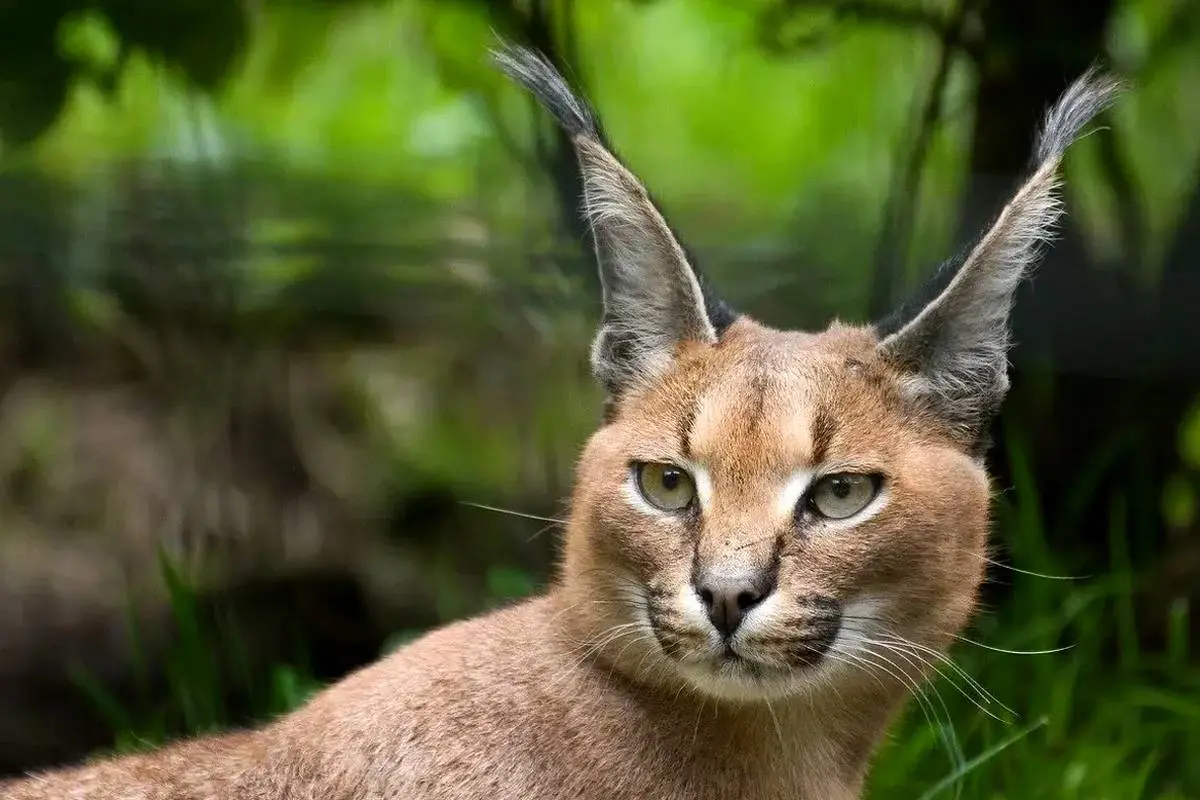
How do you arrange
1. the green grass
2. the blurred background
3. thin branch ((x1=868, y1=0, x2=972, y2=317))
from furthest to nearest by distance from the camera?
thin branch ((x1=868, y1=0, x2=972, y2=317)), the blurred background, the green grass

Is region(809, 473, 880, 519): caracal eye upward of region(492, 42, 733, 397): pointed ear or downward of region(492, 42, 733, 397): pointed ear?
downward

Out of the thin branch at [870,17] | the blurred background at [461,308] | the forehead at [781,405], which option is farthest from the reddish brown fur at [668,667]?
the thin branch at [870,17]

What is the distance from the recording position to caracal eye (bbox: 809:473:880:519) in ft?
7.91

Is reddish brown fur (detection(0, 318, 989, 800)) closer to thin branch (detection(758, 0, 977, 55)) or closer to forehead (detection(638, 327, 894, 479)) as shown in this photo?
forehead (detection(638, 327, 894, 479))

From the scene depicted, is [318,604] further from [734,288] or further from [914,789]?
[914,789]

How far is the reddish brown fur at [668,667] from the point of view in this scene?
243 centimetres

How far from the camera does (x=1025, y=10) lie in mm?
4434

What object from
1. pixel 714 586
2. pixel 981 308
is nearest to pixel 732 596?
pixel 714 586

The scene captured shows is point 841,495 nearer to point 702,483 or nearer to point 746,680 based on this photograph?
point 702,483

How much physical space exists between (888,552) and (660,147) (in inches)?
115

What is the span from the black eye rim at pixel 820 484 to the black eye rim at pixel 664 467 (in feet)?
0.60

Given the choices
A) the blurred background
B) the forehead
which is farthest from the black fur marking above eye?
the blurred background

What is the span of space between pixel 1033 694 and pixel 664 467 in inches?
84.2

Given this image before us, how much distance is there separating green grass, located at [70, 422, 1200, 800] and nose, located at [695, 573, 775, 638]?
144cm
